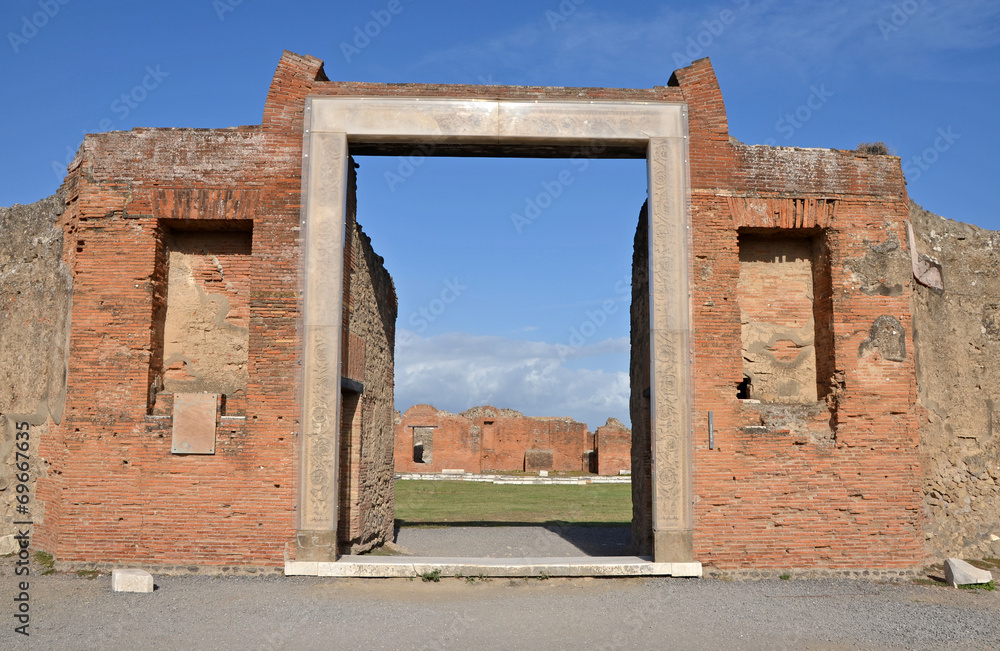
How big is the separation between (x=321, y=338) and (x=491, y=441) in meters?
25.5

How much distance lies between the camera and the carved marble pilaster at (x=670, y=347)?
27.2ft

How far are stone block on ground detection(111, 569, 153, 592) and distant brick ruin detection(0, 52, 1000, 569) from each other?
0.80m

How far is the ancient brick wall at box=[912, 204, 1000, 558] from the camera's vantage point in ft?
29.4

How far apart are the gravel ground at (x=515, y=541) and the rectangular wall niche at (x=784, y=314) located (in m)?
2.93

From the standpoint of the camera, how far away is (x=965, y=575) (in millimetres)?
7977

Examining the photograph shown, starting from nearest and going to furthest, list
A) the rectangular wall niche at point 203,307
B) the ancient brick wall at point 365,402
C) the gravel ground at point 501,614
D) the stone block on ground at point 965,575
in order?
1. the gravel ground at point 501,614
2. the stone block on ground at point 965,575
3. the rectangular wall niche at point 203,307
4. the ancient brick wall at point 365,402

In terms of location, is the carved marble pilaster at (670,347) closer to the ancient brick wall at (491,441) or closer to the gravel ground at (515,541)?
the gravel ground at (515,541)

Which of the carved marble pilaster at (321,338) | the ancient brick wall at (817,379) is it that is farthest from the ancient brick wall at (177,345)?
the ancient brick wall at (817,379)

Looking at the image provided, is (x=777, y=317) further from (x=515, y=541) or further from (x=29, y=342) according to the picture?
(x=29, y=342)

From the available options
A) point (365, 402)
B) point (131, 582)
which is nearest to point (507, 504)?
point (365, 402)

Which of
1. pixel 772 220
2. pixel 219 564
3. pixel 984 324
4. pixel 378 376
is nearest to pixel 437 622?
pixel 219 564

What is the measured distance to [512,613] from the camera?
21.8ft

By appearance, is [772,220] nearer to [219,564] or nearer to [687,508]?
[687,508]

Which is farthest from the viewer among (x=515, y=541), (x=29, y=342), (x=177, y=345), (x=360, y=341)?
(x=515, y=541)
